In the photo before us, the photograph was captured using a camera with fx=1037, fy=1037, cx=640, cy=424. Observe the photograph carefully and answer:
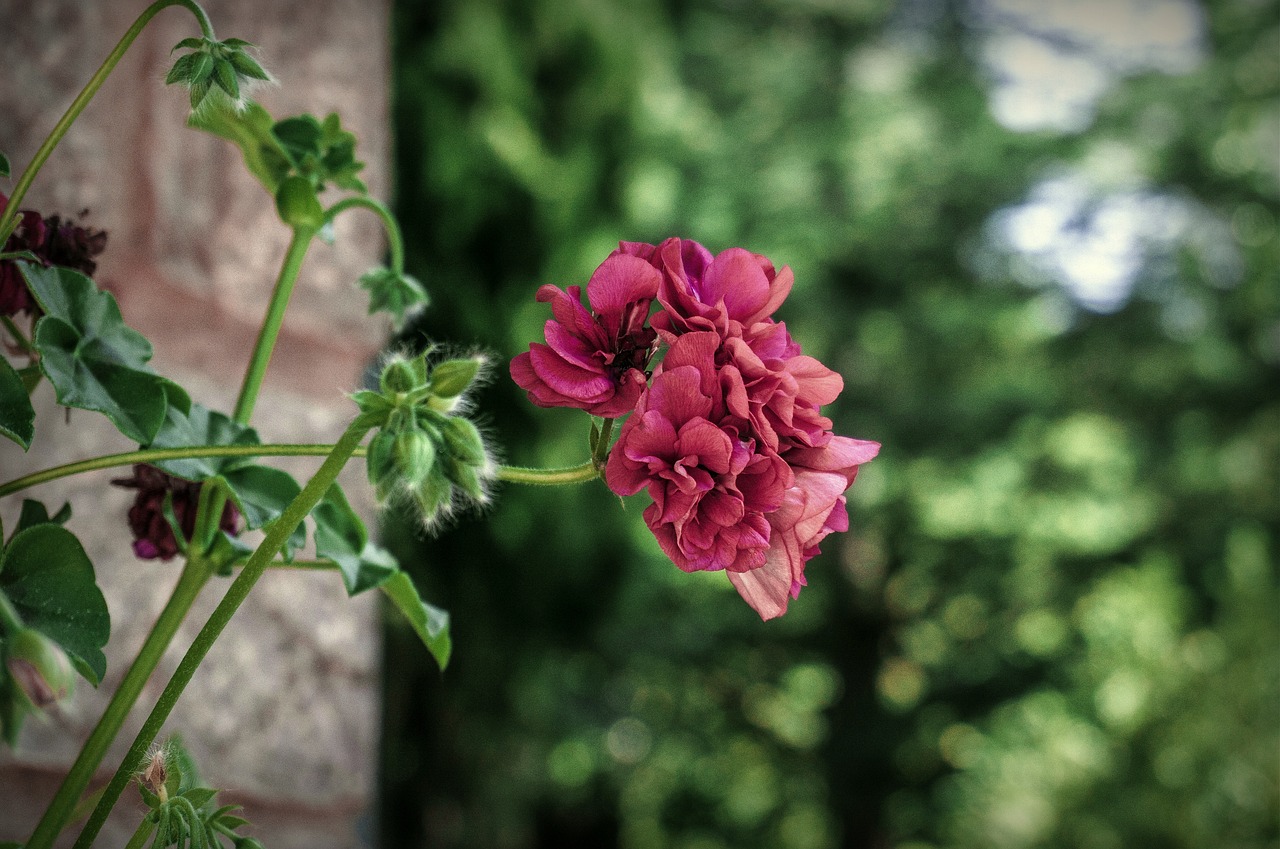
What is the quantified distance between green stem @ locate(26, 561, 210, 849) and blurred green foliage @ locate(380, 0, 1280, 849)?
1742 millimetres

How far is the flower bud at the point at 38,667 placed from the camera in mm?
207

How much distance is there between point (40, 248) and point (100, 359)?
7cm

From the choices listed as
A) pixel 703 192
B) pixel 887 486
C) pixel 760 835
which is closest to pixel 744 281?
pixel 703 192

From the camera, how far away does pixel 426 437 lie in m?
0.27

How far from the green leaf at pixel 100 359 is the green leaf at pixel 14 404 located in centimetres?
1

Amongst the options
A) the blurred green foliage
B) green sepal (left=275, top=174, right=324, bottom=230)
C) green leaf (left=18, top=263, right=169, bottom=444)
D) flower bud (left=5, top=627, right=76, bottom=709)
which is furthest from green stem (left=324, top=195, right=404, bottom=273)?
the blurred green foliage

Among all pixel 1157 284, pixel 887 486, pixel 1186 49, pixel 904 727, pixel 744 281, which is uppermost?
pixel 1186 49

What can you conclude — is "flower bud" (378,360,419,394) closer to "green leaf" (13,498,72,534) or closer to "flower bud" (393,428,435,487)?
"flower bud" (393,428,435,487)

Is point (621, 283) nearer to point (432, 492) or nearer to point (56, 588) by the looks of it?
point (432, 492)

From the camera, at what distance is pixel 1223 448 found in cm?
264

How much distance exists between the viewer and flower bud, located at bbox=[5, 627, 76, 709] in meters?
0.21

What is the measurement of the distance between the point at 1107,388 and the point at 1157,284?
29 centimetres

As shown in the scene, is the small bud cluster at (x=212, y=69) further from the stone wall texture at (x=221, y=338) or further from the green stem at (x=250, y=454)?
the stone wall texture at (x=221, y=338)

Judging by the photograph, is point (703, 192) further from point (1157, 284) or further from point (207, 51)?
point (207, 51)
